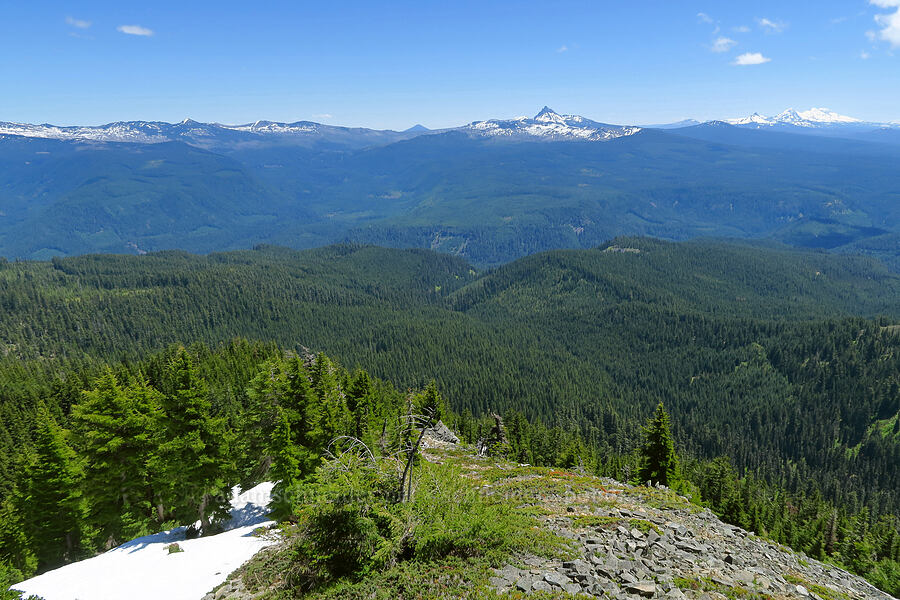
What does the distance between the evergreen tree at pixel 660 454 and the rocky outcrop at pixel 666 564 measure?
81.2 feet

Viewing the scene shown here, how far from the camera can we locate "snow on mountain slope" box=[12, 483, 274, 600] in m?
23.4

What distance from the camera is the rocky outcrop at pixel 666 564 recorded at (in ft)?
53.1

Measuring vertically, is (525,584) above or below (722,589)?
above

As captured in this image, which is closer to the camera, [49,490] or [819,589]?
[819,589]

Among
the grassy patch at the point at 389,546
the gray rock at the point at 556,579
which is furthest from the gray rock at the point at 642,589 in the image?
the grassy patch at the point at 389,546

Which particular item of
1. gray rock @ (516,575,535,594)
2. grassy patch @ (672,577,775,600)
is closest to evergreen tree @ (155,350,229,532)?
gray rock @ (516,575,535,594)

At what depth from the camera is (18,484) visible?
38438 mm

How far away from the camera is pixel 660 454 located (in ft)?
169

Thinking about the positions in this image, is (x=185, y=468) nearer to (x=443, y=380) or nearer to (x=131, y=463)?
(x=131, y=463)

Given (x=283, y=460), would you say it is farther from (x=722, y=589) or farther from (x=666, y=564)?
(x=722, y=589)

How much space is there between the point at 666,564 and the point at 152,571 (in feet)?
93.9

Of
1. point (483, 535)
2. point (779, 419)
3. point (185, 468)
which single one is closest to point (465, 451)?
point (185, 468)

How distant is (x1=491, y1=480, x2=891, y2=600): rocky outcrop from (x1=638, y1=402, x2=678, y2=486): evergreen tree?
24763 millimetres

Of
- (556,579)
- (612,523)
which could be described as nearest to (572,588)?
(556,579)
